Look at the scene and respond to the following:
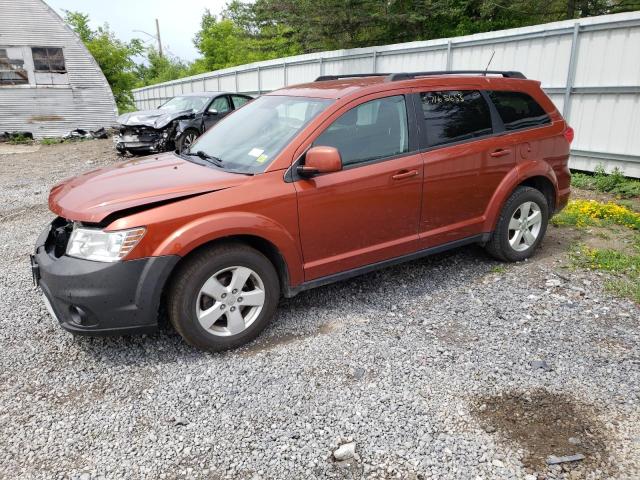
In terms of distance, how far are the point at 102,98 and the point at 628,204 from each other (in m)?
22.0

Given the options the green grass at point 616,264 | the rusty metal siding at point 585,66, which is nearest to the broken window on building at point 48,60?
the rusty metal siding at point 585,66

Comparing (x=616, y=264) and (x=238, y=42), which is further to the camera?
(x=238, y=42)

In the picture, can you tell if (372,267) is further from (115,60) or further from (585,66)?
(115,60)

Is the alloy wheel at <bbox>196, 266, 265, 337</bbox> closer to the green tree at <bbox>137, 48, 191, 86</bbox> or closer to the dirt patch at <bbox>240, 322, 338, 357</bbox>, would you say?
the dirt patch at <bbox>240, 322, 338, 357</bbox>

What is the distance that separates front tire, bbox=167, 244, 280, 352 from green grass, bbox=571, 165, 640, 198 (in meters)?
6.30

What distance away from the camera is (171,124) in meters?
12.1

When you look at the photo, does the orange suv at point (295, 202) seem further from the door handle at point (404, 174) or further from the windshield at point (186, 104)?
the windshield at point (186, 104)

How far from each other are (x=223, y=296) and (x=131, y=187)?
951 mm

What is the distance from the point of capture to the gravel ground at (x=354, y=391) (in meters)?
2.50

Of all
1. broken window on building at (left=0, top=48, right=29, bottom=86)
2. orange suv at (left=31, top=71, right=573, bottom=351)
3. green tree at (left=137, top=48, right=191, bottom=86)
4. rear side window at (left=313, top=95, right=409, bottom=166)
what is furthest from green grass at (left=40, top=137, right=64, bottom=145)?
green tree at (left=137, top=48, right=191, bottom=86)

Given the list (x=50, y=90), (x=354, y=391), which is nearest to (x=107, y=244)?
(x=354, y=391)

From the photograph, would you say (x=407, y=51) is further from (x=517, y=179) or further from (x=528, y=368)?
(x=528, y=368)

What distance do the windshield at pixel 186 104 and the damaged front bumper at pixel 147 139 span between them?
2.64ft

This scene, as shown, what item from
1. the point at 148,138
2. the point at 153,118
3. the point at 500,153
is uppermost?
the point at 500,153
